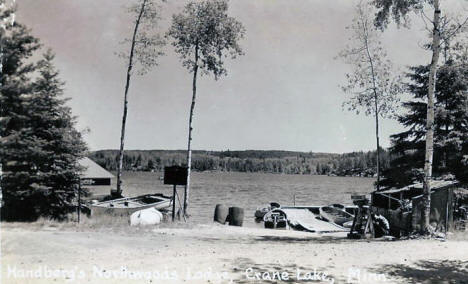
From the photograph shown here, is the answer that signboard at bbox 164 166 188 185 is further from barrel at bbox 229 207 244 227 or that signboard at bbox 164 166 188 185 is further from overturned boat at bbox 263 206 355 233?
overturned boat at bbox 263 206 355 233

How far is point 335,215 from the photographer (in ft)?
119

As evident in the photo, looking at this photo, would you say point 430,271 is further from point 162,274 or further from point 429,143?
point 429,143

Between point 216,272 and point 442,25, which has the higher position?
point 442,25

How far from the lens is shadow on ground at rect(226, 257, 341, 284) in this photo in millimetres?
8547

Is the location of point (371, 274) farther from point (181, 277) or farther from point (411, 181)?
point (411, 181)

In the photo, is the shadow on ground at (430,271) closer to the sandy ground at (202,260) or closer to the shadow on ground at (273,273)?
the sandy ground at (202,260)

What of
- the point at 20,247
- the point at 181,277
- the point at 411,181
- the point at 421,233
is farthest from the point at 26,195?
the point at 411,181

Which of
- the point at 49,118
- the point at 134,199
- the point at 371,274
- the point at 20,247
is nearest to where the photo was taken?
the point at 371,274

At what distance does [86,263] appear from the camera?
9352 millimetres

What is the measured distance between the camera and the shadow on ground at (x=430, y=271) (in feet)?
29.5

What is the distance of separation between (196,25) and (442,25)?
37.0 feet

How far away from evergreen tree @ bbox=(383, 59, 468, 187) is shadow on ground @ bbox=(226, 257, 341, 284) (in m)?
15.6

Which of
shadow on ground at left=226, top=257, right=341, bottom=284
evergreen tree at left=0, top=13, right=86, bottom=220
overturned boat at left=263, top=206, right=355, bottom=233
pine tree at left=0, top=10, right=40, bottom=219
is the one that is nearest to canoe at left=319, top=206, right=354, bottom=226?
overturned boat at left=263, top=206, right=355, bottom=233

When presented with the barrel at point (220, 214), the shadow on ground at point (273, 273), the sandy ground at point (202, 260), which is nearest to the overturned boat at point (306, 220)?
the barrel at point (220, 214)
